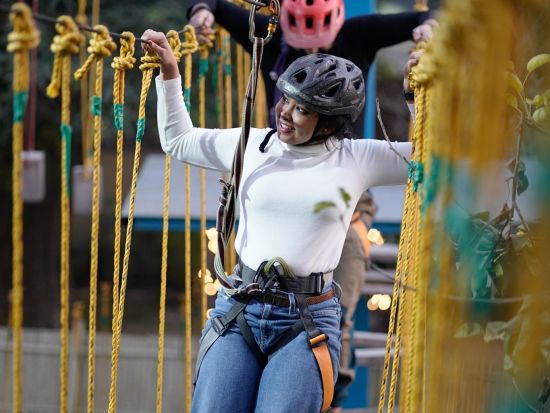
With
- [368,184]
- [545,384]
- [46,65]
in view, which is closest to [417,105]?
[368,184]

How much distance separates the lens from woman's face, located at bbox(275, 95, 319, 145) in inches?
88.8

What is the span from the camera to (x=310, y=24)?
3125mm

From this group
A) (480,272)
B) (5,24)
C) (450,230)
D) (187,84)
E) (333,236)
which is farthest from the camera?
(5,24)

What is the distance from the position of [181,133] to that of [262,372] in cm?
58

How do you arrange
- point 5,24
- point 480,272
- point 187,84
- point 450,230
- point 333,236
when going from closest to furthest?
point 450,230, point 480,272, point 333,236, point 187,84, point 5,24

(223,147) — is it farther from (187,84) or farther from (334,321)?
(187,84)

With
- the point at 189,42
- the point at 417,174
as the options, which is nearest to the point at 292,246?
the point at 417,174

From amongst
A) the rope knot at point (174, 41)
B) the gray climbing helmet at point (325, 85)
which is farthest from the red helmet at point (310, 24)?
the gray climbing helmet at point (325, 85)

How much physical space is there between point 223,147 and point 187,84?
675 millimetres

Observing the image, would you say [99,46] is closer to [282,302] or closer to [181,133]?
[181,133]

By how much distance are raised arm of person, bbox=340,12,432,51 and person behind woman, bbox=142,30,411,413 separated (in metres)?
0.85

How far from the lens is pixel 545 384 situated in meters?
2.13

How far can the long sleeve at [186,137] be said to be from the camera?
93.4 inches

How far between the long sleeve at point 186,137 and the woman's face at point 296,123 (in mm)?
141
